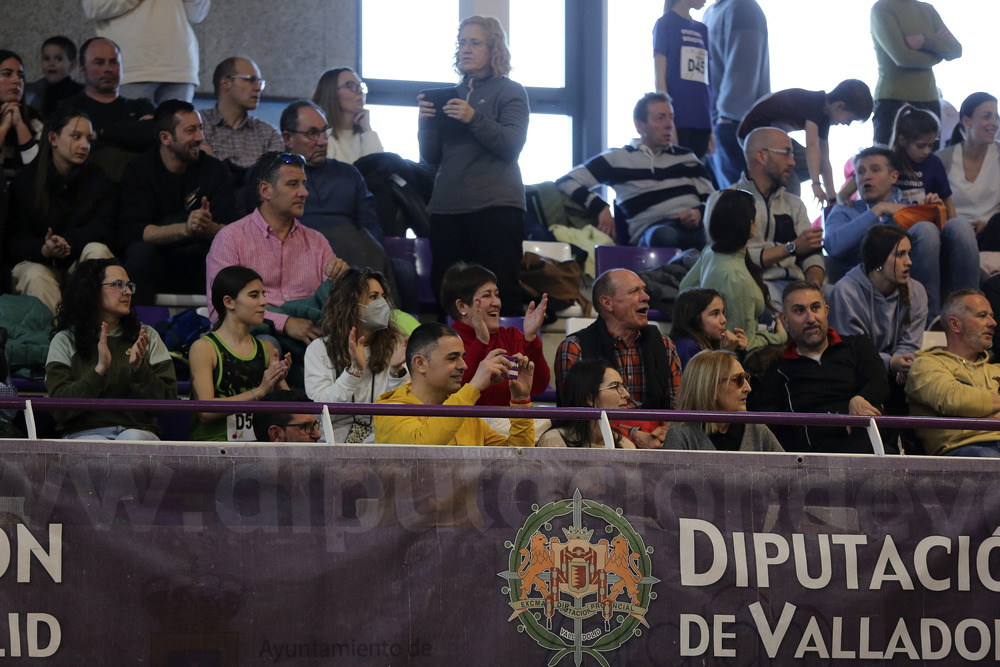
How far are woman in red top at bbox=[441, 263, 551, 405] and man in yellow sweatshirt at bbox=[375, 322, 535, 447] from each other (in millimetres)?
562

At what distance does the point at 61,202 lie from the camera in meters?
5.50

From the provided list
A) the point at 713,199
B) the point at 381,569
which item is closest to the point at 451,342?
the point at 381,569

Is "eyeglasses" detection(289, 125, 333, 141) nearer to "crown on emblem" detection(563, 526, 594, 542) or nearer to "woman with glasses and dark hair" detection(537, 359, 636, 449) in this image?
"woman with glasses and dark hair" detection(537, 359, 636, 449)

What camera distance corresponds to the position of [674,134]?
23.9ft

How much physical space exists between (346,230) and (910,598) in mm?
3102

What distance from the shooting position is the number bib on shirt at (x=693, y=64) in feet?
24.5

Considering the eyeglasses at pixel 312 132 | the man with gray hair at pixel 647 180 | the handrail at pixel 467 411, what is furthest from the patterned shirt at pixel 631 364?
the man with gray hair at pixel 647 180

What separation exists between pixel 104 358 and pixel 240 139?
8.20ft

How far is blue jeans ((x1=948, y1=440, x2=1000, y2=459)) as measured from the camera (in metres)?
4.35

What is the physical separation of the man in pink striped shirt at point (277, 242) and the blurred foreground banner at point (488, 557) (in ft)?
6.28

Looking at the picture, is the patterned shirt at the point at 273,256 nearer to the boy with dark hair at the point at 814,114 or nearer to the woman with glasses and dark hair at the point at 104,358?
the woman with glasses and dark hair at the point at 104,358

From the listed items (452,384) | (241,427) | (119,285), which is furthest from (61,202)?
(452,384)

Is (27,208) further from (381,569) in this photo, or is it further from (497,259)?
(381,569)

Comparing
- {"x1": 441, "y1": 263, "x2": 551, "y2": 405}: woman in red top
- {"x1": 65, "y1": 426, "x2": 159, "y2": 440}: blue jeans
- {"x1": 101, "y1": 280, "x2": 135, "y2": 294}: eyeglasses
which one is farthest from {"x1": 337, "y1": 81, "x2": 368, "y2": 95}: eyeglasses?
{"x1": 65, "y1": 426, "x2": 159, "y2": 440}: blue jeans
